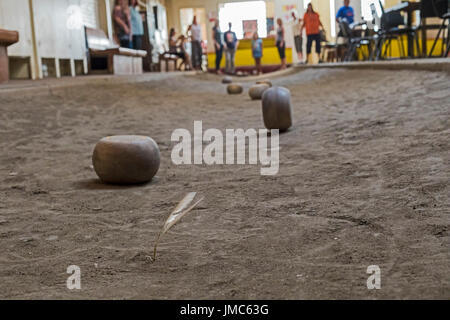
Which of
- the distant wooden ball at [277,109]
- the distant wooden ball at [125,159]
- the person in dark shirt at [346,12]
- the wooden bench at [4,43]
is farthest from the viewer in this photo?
the person in dark shirt at [346,12]

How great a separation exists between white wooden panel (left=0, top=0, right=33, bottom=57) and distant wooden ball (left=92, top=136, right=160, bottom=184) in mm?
6136

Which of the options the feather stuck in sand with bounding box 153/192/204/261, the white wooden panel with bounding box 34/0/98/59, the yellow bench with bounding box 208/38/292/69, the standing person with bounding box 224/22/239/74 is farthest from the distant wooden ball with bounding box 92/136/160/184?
the yellow bench with bounding box 208/38/292/69

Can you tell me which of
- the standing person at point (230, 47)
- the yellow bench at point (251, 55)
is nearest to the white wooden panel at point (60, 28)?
the standing person at point (230, 47)

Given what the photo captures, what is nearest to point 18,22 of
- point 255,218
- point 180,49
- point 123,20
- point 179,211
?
point 123,20

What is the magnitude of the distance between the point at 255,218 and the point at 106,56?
11.2m

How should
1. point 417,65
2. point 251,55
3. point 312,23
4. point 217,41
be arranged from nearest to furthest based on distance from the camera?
point 417,65, point 312,23, point 217,41, point 251,55

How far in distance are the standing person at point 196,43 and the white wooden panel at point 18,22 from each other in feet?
31.1

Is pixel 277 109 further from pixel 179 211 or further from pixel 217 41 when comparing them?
pixel 217 41

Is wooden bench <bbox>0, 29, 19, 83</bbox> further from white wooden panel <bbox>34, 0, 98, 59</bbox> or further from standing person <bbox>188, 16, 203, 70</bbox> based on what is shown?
standing person <bbox>188, 16, 203, 70</bbox>

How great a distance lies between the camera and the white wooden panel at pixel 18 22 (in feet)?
27.5

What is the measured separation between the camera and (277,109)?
434cm

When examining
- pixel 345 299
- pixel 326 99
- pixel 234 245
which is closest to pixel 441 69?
pixel 326 99

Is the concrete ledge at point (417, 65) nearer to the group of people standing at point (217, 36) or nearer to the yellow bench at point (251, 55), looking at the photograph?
the group of people standing at point (217, 36)
